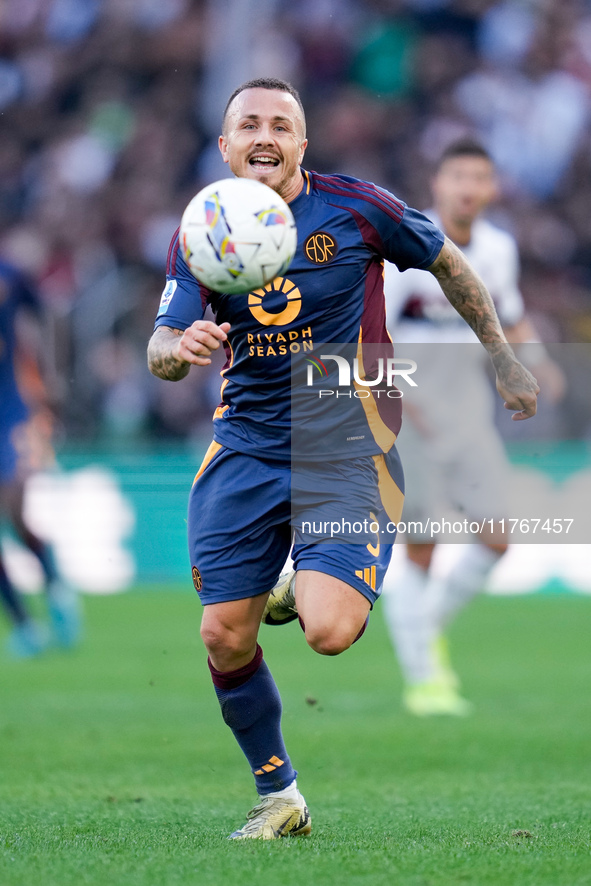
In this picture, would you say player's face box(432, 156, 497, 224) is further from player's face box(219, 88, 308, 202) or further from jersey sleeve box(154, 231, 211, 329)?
jersey sleeve box(154, 231, 211, 329)

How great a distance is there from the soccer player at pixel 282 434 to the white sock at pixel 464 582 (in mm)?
2963

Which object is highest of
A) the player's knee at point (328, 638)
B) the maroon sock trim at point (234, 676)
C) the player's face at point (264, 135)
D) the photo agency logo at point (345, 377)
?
the player's face at point (264, 135)

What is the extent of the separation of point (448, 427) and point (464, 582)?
900mm

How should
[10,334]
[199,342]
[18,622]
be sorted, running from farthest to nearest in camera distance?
[10,334] → [18,622] → [199,342]

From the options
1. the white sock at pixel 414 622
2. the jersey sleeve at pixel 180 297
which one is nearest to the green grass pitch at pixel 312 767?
the white sock at pixel 414 622

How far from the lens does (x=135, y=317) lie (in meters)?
13.3

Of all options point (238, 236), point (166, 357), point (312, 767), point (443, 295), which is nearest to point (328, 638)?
point (166, 357)

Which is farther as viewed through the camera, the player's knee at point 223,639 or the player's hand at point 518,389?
the player's hand at point 518,389

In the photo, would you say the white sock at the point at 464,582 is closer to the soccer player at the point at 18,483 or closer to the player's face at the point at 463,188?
the player's face at the point at 463,188

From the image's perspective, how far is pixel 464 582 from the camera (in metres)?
7.17

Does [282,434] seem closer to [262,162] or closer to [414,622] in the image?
[262,162]

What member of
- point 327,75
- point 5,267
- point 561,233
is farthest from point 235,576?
point 327,75

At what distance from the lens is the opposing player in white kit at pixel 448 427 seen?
708cm

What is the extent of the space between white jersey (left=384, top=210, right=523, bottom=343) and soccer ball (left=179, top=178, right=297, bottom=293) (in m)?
3.44
